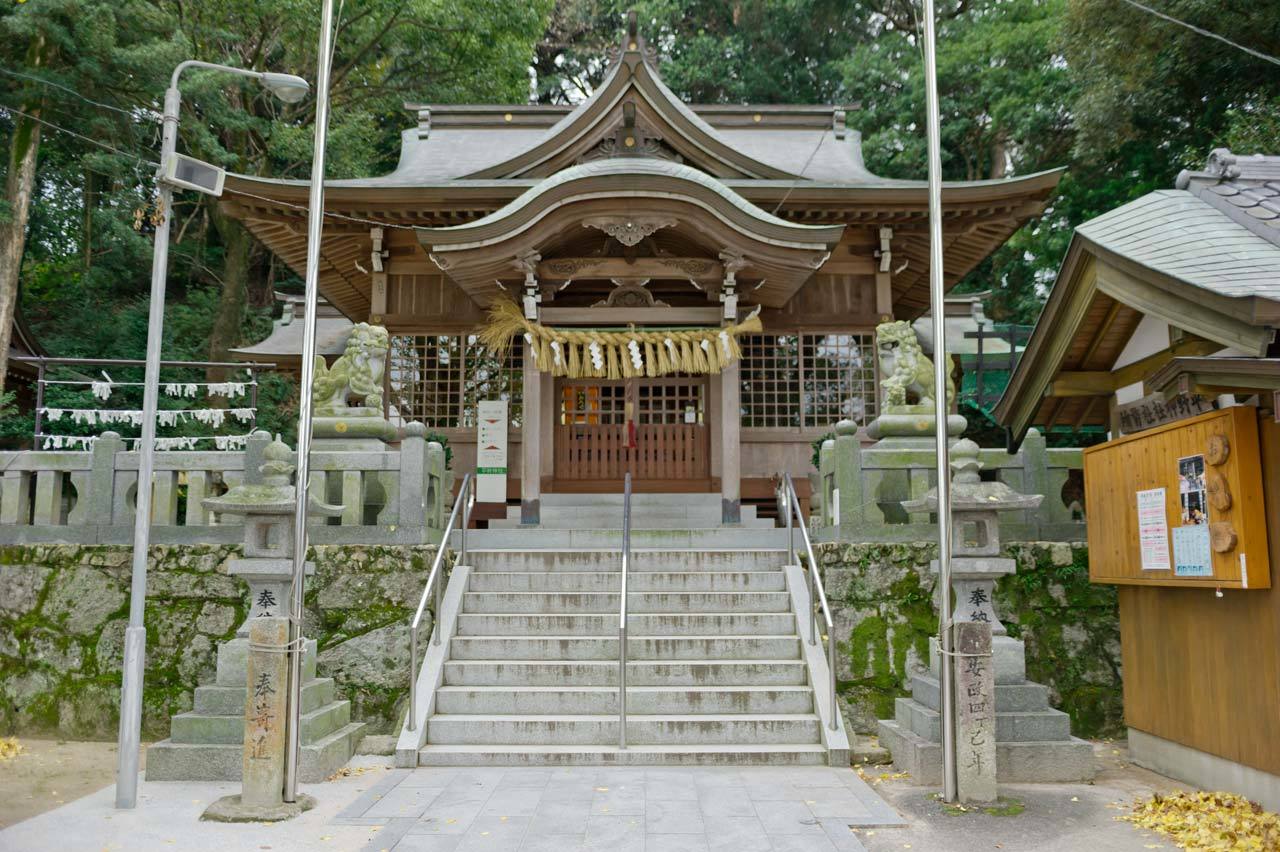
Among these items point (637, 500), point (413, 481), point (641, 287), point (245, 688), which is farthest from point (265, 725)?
point (641, 287)

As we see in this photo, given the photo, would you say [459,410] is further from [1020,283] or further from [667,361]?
[1020,283]

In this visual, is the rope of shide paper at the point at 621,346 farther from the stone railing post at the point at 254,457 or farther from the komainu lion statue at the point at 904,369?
the stone railing post at the point at 254,457

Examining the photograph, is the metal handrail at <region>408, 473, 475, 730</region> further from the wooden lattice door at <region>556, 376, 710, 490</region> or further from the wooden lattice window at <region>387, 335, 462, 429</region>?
the wooden lattice window at <region>387, 335, 462, 429</region>

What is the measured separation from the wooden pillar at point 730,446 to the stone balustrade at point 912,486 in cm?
239

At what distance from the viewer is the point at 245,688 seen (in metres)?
6.79

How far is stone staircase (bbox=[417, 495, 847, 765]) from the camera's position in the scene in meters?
7.21

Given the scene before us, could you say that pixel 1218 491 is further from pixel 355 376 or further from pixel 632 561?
pixel 355 376

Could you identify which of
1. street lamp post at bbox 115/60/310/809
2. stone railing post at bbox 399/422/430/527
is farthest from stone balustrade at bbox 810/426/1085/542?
street lamp post at bbox 115/60/310/809

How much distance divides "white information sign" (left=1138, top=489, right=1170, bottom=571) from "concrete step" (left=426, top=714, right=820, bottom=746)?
9.05ft

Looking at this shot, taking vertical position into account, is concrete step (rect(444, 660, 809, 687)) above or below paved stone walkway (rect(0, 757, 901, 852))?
above

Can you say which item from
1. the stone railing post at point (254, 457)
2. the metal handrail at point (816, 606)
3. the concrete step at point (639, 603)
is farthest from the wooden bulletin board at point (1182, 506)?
the stone railing post at point (254, 457)

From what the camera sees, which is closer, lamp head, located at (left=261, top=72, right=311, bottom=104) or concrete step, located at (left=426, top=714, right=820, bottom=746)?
concrete step, located at (left=426, top=714, right=820, bottom=746)

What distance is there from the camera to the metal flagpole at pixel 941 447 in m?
5.84

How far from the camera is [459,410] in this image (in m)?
13.0
